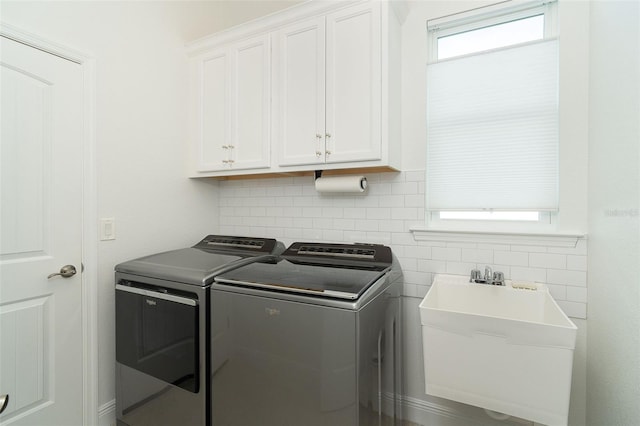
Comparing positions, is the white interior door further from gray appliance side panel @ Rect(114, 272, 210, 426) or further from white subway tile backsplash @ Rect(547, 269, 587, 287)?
white subway tile backsplash @ Rect(547, 269, 587, 287)

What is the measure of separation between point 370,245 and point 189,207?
4.74 feet

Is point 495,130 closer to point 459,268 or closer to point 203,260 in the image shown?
point 459,268

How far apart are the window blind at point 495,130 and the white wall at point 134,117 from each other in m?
1.62

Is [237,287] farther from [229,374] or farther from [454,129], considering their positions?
[454,129]

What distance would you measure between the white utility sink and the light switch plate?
1.85 meters

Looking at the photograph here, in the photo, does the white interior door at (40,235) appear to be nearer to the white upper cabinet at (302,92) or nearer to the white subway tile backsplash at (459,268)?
the white upper cabinet at (302,92)

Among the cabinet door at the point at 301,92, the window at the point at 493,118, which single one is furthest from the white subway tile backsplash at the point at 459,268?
the cabinet door at the point at 301,92

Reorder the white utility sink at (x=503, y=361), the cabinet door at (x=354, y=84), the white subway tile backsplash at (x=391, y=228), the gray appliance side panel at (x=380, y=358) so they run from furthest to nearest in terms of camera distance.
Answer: the cabinet door at (x=354, y=84) → the white subway tile backsplash at (x=391, y=228) → the gray appliance side panel at (x=380, y=358) → the white utility sink at (x=503, y=361)

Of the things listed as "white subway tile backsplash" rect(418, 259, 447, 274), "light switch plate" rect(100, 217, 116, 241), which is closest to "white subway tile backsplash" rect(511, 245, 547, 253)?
"white subway tile backsplash" rect(418, 259, 447, 274)

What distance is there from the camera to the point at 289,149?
1.95 meters

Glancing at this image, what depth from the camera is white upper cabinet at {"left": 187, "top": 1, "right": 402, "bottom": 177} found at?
5.59 feet

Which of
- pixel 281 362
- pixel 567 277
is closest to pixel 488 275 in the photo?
pixel 567 277

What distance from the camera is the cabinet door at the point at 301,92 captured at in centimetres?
184

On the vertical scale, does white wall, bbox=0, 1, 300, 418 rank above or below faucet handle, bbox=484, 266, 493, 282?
above
